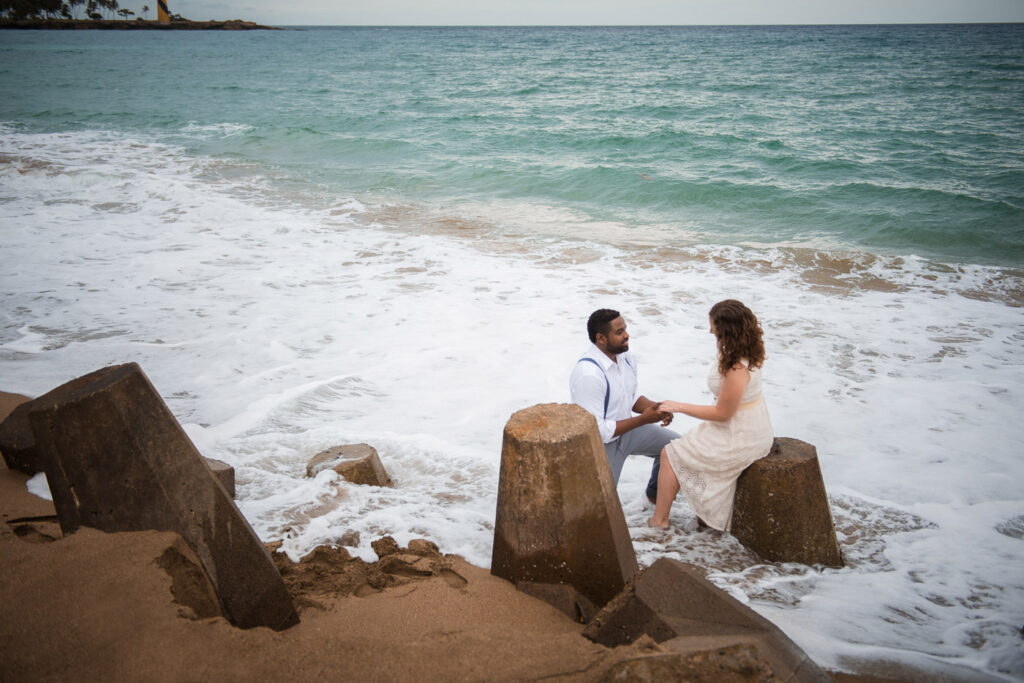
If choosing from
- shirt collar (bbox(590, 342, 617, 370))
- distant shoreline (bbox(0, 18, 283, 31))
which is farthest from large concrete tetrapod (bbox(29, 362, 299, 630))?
distant shoreline (bbox(0, 18, 283, 31))

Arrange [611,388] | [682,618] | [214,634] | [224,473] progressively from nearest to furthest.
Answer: [214,634], [682,618], [224,473], [611,388]

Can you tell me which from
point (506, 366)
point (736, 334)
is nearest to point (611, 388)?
point (736, 334)

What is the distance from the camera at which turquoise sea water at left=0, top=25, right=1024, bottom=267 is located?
13.6m

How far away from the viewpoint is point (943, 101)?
26156 mm

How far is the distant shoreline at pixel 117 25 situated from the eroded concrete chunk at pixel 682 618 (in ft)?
461

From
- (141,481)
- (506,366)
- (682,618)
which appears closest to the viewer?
(141,481)

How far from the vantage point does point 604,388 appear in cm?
414

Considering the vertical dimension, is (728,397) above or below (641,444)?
above

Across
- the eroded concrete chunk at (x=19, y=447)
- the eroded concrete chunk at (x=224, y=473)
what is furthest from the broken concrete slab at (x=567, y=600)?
the eroded concrete chunk at (x=19, y=447)

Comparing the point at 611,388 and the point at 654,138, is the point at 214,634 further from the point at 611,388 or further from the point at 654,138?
the point at 654,138

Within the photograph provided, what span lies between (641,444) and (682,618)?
192 cm

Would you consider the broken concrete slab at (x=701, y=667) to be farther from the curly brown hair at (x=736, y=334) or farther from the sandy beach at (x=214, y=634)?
the curly brown hair at (x=736, y=334)

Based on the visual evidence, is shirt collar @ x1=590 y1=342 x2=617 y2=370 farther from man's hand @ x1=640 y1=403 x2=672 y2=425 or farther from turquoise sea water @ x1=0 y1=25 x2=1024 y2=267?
turquoise sea water @ x1=0 y1=25 x2=1024 y2=267

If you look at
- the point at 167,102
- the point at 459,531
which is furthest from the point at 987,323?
the point at 167,102
